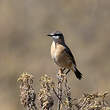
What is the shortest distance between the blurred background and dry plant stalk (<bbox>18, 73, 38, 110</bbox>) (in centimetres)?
811

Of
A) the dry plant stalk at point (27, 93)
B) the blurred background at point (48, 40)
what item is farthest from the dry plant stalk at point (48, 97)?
the blurred background at point (48, 40)

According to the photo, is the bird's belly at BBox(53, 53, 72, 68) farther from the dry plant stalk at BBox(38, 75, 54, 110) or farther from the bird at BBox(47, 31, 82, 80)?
the dry plant stalk at BBox(38, 75, 54, 110)

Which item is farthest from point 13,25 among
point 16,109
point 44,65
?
point 16,109

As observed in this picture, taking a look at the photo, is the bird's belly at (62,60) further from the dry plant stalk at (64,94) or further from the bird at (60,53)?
the dry plant stalk at (64,94)

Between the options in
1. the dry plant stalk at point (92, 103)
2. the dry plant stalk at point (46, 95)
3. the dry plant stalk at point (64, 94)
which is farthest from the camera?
the dry plant stalk at point (64, 94)

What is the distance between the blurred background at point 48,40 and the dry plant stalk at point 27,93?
8115 mm

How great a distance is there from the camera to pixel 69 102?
263 inches

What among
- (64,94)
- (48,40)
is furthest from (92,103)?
(48,40)

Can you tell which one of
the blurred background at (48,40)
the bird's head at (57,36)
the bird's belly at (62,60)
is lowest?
the bird's belly at (62,60)

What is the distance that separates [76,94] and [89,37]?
221 inches

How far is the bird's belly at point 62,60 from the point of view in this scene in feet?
31.3

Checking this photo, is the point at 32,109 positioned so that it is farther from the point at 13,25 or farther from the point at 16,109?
the point at 13,25

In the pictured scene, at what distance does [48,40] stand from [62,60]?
37.5 feet

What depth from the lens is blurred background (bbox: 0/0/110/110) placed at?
55.9 feet
